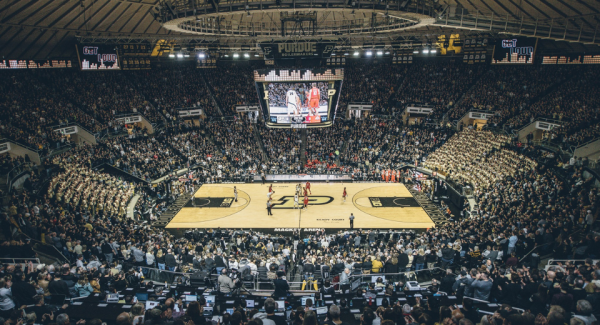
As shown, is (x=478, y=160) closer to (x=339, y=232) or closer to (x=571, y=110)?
(x=571, y=110)

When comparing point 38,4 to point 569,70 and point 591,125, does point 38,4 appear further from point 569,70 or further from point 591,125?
point 569,70

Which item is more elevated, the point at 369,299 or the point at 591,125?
the point at 591,125

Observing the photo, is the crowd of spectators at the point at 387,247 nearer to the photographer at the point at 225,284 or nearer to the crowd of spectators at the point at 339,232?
the crowd of spectators at the point at 339,232

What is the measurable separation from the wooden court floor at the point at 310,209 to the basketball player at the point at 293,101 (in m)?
8.47

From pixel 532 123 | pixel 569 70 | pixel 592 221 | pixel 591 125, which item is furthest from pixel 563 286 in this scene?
pixel 569 70

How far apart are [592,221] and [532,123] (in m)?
22.3

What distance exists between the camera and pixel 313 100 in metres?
40.6

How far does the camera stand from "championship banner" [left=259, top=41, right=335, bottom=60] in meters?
32.0

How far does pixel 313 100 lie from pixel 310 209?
47.7ft

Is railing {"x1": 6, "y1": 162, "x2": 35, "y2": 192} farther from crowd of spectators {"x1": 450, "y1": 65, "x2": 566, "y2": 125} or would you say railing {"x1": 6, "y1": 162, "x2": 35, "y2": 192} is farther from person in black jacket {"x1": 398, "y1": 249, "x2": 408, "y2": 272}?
crowd of spectators {"x1": 450, "y1": 65, "x2": 566, "y2": 125}

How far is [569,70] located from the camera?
40062mm

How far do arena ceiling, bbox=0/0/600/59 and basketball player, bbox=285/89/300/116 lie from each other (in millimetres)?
8863

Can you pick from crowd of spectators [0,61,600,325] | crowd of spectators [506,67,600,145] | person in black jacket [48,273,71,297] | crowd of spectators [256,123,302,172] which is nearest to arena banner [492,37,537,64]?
crowd of spectators [0,61,600,325]

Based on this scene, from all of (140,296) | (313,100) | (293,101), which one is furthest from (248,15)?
(140,296)
